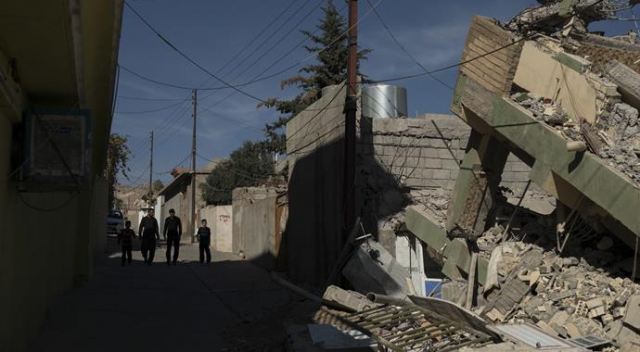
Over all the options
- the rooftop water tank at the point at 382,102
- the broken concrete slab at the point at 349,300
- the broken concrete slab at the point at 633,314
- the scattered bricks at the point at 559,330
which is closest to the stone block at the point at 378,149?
the rooftop water tank at the point at 382,102

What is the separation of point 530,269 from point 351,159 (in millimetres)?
3536

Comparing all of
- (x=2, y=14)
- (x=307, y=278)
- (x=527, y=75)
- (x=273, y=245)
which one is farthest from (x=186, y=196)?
(x=2, y=14)

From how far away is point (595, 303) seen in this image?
20.4ft

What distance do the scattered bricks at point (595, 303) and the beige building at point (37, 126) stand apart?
5231 mm

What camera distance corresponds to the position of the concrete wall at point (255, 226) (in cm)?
1505

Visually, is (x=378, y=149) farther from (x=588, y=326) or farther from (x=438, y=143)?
(x=588, y=326)

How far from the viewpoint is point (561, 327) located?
624cm

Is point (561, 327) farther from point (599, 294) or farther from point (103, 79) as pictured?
point (103, 79)

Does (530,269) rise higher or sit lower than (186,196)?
lower

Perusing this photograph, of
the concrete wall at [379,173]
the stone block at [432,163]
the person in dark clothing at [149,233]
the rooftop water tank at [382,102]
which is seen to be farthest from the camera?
the person in dark clothing at [149,233]

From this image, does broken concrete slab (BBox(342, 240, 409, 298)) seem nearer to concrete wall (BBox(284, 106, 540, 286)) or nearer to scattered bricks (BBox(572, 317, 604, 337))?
concrete wall (BBox(284, 106, 540, 286))

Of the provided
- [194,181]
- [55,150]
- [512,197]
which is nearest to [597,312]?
[512,197]

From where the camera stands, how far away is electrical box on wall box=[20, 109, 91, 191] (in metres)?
4.67

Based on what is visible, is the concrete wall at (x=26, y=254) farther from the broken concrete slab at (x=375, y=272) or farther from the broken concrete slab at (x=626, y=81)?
the broken concrete slab at (x=626, y=81)
